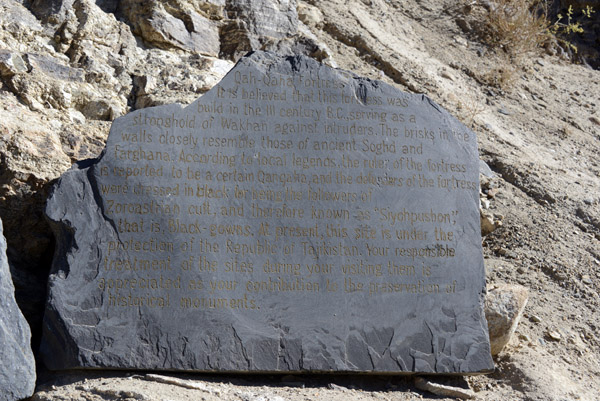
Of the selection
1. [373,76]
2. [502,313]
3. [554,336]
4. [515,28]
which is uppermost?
[515,28]

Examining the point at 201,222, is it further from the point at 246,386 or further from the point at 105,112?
the point at 105,112

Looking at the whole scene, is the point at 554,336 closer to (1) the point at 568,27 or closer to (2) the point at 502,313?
(2) the point at 502,313

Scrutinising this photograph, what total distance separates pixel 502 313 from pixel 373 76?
2.96m

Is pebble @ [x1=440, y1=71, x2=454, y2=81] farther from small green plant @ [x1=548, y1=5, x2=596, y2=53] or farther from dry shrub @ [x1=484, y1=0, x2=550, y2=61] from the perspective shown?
small green plant @ [x1=548, y1=5, x2=596, y2=53]

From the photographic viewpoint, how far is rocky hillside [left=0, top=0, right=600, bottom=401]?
4027mm

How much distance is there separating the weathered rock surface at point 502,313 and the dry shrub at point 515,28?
3777 mm

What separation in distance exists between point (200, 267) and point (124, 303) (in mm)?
470

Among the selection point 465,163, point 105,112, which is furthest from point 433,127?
point 105,112

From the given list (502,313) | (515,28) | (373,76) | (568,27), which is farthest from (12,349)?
(568,27)

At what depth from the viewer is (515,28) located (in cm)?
718

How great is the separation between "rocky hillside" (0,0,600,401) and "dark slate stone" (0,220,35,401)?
0.12 m

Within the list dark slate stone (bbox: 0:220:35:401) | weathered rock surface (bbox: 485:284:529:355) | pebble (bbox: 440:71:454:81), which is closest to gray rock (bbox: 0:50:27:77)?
dark slate stone (bbox: 0:220:35:401)

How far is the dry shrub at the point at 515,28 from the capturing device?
714 centimetres

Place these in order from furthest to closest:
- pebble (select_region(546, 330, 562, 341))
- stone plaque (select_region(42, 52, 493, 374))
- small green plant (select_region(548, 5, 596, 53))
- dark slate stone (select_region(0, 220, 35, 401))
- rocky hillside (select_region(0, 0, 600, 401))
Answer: small green plant (select_region(548, 5, 596, 53)) < pebble (select_region(546, 330, 562, 341)) < rocky hillside (select_region(0, 0, 600, 401)) < stone plaque (select_region(42, 52, 493, 374)) < dark slate stone (select_region(0, 220, 35, 401))
